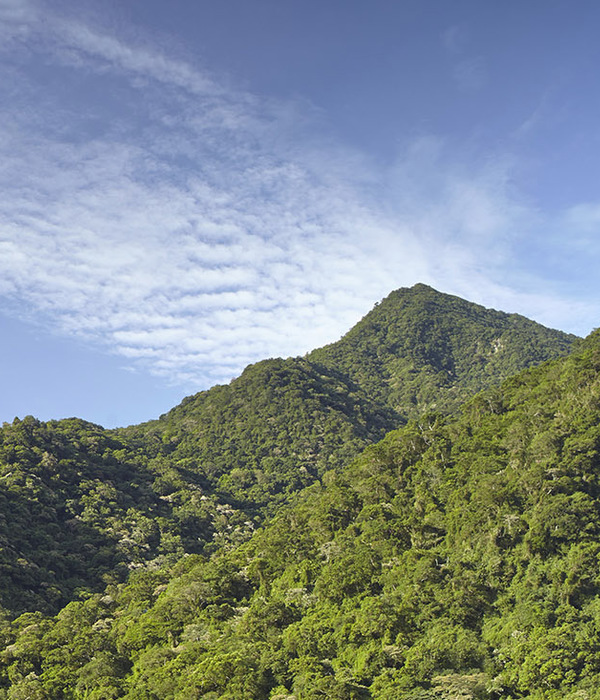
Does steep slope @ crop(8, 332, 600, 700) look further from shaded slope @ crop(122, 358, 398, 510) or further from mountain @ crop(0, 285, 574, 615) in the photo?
shaded slope @ crop(122, 358, 398, 510)

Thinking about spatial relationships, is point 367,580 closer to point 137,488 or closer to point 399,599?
point 399,599

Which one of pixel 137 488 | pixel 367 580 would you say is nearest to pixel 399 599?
pixel 367 580

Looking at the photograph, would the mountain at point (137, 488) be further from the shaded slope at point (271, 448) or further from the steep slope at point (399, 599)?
the steep slope at point (399, 599)

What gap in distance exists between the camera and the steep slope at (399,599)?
5319cm

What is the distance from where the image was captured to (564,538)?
217 ft

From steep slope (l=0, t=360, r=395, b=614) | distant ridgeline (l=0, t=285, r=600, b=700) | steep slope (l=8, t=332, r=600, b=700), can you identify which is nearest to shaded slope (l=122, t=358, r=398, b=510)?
steep slope (l=0, t=360, r=395, b=614)

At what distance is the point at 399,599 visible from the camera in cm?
6462

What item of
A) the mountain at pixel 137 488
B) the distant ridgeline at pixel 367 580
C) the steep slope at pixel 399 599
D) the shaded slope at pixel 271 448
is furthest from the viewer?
the shaded slope at pixel 271 448

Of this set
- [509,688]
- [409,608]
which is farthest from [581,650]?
[409,608]

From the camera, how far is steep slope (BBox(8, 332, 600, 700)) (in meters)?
53.2

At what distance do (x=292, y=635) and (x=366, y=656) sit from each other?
324 inches

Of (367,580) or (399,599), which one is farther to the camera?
(367,580)

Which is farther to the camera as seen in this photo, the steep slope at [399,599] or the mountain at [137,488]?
the mountain at [137,488]

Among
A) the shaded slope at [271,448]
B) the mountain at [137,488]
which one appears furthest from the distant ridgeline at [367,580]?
the shaded slope at [271,448]
